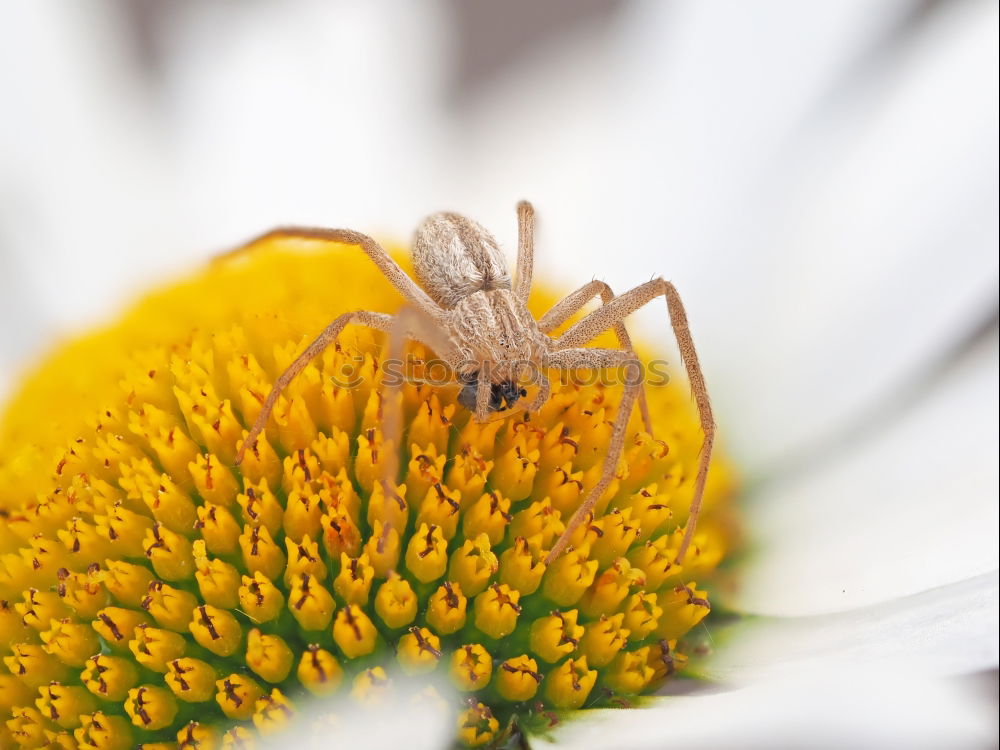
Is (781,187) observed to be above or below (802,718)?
above

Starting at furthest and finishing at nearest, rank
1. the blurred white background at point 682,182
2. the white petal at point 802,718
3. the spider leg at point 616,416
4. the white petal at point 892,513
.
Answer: the blurred white background at point 682,182 < the white petal at point 892,513 < the spider leg at point 616,416 < the white petal at point 802,718

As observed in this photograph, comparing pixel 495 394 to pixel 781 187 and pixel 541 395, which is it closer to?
pixel 541 395

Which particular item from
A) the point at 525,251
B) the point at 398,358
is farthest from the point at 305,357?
the point at 525,251

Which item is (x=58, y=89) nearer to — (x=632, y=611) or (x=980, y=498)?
(x=632, y=611)

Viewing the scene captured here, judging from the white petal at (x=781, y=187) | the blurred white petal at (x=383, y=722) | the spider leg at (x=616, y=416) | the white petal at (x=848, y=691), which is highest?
the white petal at (x=781, y=187)

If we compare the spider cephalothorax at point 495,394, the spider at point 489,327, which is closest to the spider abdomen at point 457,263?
the spider at point 489,327

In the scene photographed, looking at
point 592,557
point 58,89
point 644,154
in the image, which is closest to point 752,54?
point 644,154

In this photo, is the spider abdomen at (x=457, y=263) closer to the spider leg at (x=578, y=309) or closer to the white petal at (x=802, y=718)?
the spider leg at (x=578, y=309)
